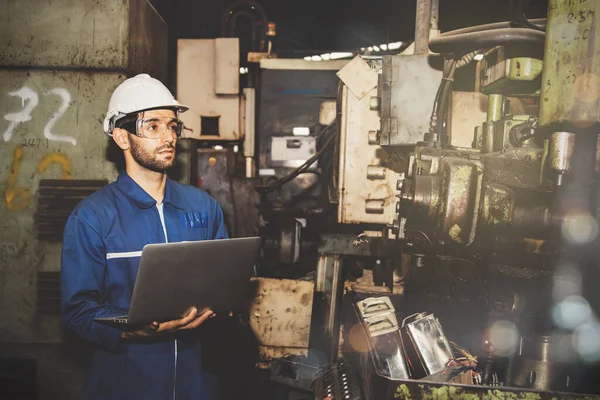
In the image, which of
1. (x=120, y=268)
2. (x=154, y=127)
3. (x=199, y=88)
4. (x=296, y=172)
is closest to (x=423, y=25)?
(x=296, y=172)

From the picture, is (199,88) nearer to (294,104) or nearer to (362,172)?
(294,104)

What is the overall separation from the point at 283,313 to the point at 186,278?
1.56 m

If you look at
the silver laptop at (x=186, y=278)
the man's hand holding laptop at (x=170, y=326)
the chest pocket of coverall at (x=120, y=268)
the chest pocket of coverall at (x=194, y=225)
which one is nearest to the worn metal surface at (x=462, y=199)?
the silver laptop at (x=186, y=278)

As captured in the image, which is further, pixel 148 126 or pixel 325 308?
pixel 325 308

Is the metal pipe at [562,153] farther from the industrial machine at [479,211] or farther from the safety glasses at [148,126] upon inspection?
the safety glasses at [148,126]

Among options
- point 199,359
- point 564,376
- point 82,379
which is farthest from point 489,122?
point 82,379

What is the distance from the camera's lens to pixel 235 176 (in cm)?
335

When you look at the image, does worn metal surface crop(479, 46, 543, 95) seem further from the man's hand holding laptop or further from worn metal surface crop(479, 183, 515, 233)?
the man's hand holding laptop

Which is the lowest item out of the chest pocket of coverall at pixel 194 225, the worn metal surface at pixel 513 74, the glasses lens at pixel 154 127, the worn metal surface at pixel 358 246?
the worn metal surface at pixel 358 246

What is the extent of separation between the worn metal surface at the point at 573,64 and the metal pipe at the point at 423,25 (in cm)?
101

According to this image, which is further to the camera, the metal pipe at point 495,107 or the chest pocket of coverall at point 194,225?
the chest pocket of coverall at point 194,225

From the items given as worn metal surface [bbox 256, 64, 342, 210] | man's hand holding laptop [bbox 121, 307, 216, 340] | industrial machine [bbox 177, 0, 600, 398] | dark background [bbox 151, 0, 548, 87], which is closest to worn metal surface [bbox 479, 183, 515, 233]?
industrial machine [bbox 177, 0, 600, 398]

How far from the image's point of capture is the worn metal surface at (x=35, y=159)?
246cm

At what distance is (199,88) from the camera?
377cm
